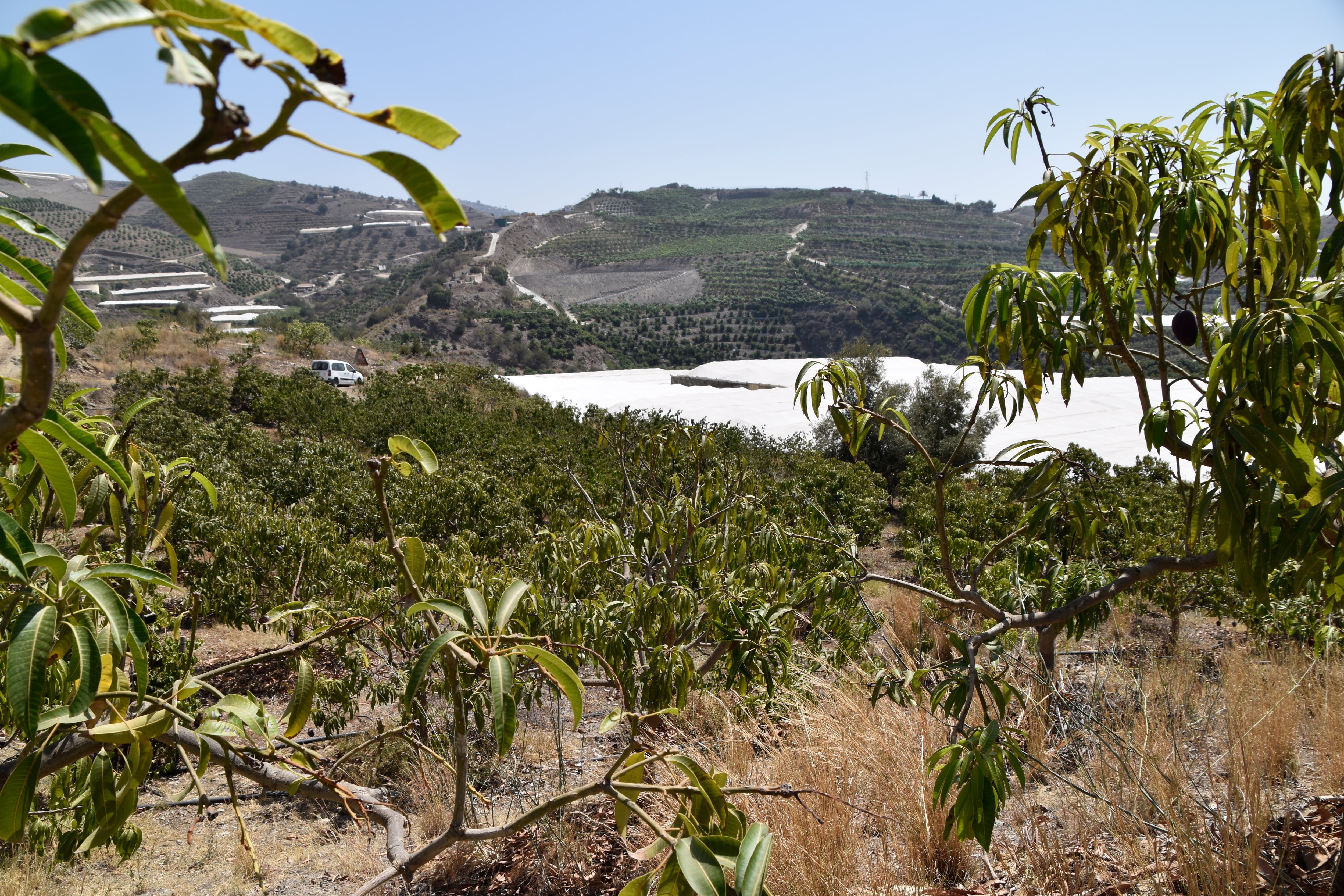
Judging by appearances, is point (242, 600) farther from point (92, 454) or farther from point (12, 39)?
point (12, 39)

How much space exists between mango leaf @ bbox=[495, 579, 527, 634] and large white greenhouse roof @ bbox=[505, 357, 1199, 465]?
892cm

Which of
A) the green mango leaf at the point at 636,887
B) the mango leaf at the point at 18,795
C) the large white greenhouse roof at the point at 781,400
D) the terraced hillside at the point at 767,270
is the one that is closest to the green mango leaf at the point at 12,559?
the mango leaf at the point at 18,795

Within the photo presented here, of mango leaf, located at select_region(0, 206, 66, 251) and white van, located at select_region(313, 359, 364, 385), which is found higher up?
mango leaf, located at select_region(0, 206, 66, 251)

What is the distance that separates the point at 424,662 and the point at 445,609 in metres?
0.09

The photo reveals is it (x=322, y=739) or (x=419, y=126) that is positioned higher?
(x=419, y=126)

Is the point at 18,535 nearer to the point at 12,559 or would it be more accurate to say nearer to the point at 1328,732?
the point at 12,559

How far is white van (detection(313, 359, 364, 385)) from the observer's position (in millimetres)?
18172

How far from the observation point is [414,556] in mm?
1189

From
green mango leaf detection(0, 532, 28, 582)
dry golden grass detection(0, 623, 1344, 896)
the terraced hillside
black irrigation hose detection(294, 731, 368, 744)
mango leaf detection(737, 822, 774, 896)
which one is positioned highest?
the terraced hillside

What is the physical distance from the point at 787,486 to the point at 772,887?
6.14 meters

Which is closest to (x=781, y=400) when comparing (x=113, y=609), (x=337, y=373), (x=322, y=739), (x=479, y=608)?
(x=337, y=373)

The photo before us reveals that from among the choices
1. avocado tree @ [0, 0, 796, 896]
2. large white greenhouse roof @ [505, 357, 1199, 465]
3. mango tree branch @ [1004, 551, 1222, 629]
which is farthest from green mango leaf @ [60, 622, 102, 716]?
large white greenhouse roof @ [505, 357, 1199, 465]

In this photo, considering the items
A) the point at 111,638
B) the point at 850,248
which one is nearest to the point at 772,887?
the point at 111,638

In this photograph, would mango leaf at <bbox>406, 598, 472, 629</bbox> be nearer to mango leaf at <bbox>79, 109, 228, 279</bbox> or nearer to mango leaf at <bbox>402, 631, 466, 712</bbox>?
mango leaf at <bbox>402, 631, 466, 712</bbox>
